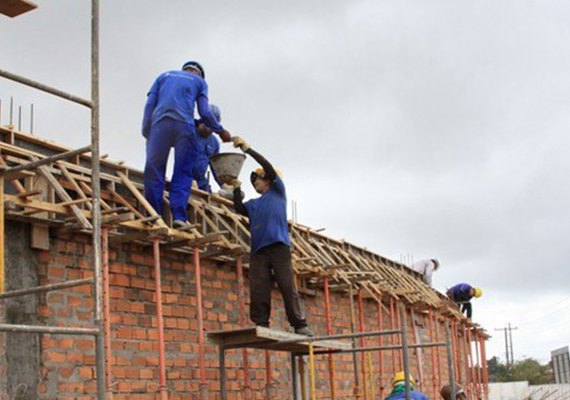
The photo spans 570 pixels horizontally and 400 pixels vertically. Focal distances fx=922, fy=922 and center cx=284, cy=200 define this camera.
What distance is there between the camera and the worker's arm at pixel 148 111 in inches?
356

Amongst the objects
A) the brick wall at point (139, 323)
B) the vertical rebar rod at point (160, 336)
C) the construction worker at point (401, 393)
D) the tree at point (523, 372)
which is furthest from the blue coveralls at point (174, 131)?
the tree at point (523, 372)

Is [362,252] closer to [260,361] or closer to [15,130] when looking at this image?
[260,361]

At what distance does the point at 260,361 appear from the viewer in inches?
385

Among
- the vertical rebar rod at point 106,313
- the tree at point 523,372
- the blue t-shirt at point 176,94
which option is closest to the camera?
the vertical rebar rod at point 106,313

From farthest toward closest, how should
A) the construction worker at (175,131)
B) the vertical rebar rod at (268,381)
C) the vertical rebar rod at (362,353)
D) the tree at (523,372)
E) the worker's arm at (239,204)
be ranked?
1. the tree at (523,372)
2. the vertical rebar rod at (362,353)
3. the vertical rebar rod at (268,381)
4. the worker's arm at (239,204)
5. the construction worker at (175,131)

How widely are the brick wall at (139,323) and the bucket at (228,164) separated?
36.4 inches

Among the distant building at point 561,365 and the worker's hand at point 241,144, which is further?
the distant building at point 561,365

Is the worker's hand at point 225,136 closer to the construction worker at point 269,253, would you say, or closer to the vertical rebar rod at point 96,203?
the construction worker at point 269,253

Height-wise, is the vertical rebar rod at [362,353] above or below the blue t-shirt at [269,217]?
below

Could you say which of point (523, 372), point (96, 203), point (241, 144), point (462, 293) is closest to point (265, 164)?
point (241, 144)

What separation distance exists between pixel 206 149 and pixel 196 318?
251cm

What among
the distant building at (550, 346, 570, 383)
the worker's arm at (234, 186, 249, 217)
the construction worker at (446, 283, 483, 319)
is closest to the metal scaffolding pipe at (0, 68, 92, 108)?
the worker's arm at (234, 186, 249, 217)

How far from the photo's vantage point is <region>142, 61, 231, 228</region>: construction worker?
332 inches

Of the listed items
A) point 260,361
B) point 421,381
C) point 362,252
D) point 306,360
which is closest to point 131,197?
point 260,361
